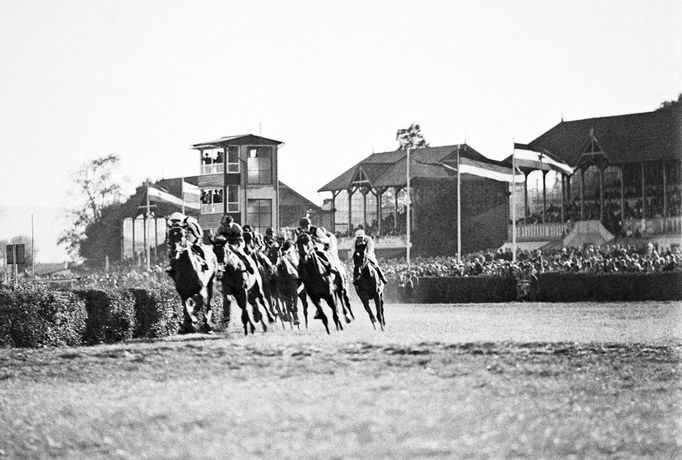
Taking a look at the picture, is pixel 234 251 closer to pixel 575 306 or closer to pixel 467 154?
pixel 575 306

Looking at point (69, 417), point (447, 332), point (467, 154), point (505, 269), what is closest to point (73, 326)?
point (447, 332)

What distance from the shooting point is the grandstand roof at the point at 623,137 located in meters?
53.7

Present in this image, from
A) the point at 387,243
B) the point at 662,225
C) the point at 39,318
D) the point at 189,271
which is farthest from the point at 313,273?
the point at 387,243

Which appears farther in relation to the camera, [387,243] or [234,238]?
[387,243]

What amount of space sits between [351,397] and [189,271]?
31.3 feet

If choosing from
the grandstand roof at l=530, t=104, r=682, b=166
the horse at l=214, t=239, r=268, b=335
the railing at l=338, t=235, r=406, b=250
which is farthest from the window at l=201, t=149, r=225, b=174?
the horse at l=214, t=239, r=268, b=335

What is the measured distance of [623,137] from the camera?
2235 inches

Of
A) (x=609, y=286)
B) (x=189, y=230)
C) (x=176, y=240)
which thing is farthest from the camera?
(x=609, y=286)

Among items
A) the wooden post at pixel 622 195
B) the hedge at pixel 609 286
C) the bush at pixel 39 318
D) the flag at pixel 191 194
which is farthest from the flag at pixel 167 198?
the bush at pixel 39 318

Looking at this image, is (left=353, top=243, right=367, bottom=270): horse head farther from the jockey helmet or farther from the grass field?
the jockey helmet

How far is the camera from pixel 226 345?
21.6 m

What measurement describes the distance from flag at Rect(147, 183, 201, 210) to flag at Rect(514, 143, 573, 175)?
57.5 feet

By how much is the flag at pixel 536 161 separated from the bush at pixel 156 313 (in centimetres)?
3157

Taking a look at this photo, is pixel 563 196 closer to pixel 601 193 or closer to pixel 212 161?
pixel 601 193
